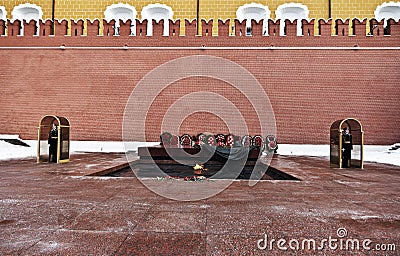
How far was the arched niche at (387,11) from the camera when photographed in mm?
11562

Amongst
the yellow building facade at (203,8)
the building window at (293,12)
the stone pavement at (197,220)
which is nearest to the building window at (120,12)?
the yellow building facade at (203,8)

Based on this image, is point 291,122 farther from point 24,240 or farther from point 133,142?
point 24,240

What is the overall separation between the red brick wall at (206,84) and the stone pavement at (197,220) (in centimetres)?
611

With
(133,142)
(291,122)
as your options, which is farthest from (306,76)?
(133,142)

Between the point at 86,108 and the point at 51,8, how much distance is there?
200 inches

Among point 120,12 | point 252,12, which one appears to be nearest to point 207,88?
point 252,12

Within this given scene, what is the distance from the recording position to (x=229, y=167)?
683 centimetres

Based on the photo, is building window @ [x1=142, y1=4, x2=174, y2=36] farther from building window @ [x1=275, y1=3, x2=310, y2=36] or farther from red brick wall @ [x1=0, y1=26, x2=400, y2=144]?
building window @ [x1=275, y1=3, x2=310, y2=36]

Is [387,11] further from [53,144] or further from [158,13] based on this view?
[53,144]

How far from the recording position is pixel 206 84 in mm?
9680

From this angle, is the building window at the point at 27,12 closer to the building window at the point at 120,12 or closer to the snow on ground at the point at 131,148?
the building window at the point at 120,12

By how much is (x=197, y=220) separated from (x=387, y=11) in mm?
12806

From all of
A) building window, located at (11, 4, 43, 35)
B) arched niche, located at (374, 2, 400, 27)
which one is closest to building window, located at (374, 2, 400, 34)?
arched niche, located at (374, 2, 400, 27)

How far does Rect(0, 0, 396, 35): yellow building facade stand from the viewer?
11.7m
